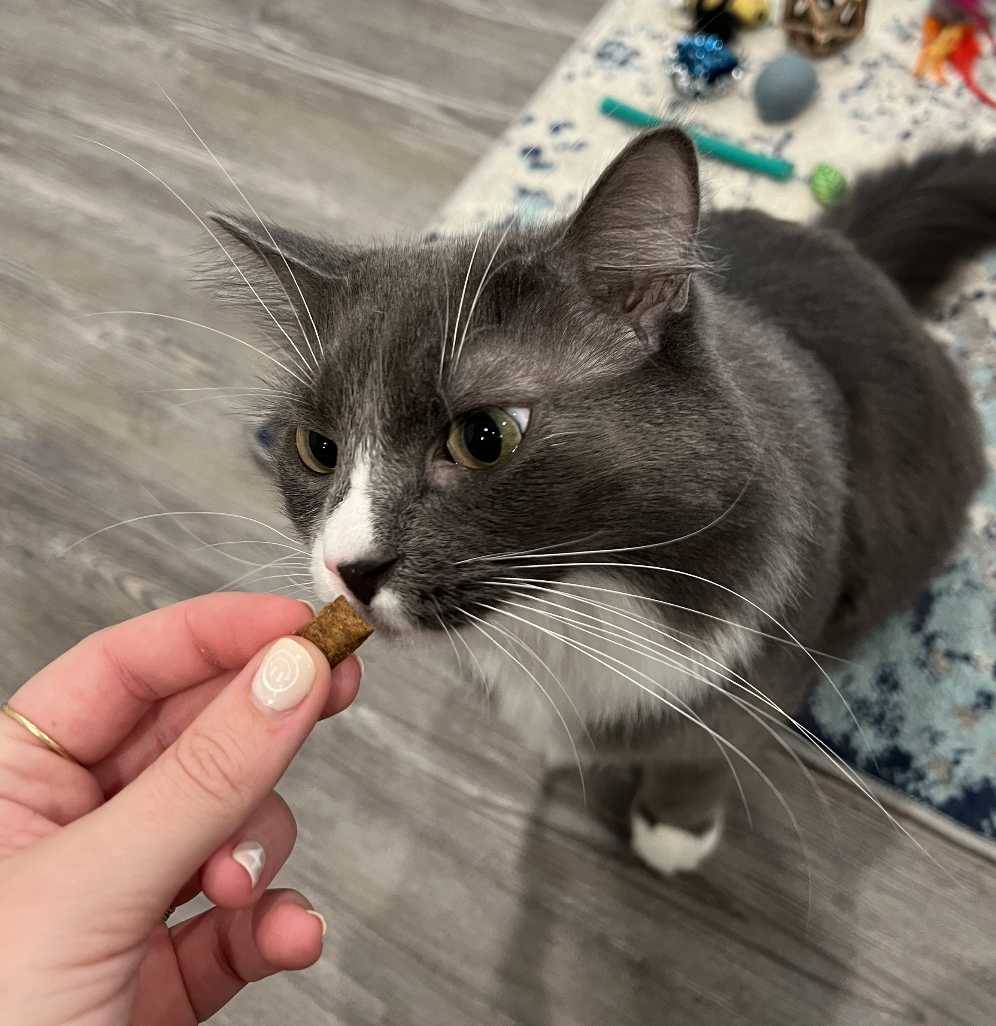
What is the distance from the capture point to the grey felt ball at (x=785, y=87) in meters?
1.90

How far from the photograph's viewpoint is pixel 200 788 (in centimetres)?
→ 65

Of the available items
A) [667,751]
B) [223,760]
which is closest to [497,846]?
[667,751]

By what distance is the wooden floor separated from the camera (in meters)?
1.31

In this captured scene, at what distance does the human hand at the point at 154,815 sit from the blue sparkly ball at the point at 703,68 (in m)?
1.77

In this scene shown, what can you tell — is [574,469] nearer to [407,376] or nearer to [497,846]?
[407,376]

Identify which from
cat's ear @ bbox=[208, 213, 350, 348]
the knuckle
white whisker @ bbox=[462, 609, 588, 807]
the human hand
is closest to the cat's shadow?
white whisker @ bbox=[462, 609, 588, 807]

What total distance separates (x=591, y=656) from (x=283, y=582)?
109 centimetres

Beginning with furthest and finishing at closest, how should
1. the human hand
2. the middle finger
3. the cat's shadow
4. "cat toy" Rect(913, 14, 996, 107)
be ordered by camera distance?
1. "cat toy" Rect(913, 14, 996, 107)
2. the cat's shadow
3. the middle finger
4. the human hand

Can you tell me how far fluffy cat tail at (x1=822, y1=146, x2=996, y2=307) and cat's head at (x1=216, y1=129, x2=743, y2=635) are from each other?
824 millimetres

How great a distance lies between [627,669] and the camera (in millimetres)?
889

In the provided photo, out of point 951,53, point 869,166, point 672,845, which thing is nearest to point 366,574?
point 672,845

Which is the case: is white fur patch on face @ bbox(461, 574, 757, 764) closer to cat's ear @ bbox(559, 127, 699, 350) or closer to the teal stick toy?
cat's ear @ bbox(559, 127, 699, 350)

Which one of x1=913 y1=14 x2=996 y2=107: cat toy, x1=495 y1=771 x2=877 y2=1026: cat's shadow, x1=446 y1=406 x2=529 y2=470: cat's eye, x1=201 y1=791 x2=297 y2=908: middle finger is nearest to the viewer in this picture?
x1=446 y1=406 x2=529 y2=470: cat's eye

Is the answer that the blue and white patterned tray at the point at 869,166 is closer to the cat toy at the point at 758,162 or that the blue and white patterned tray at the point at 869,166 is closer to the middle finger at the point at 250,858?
the cat toy at the point at 758,162
